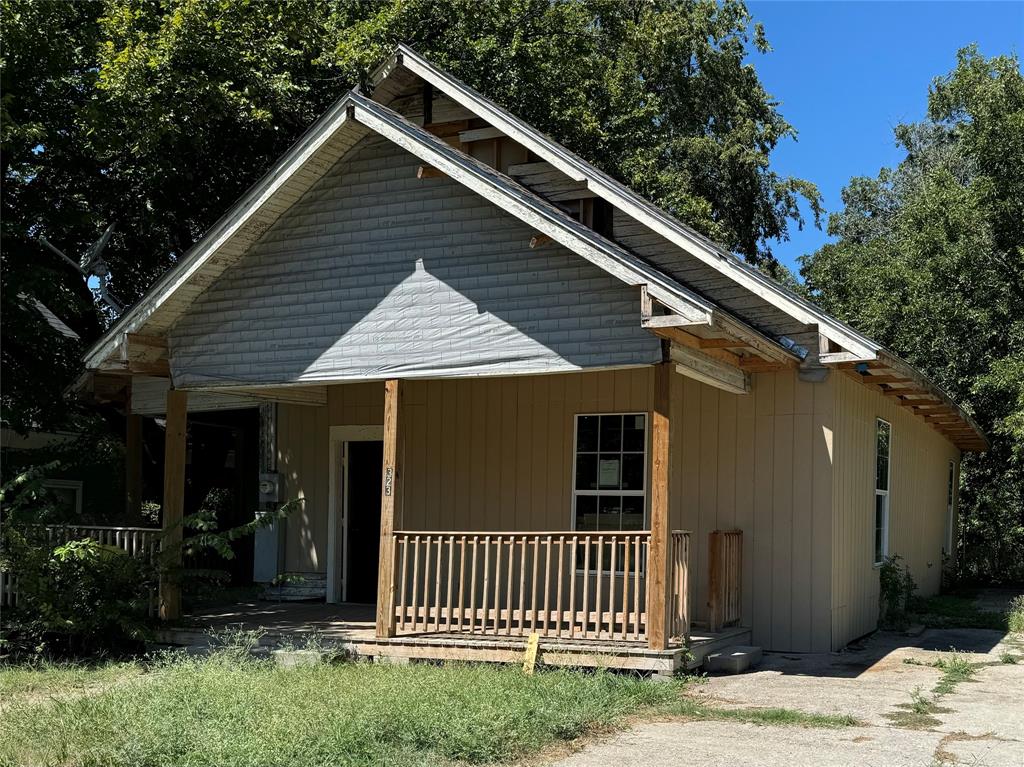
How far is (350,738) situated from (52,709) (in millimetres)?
2736

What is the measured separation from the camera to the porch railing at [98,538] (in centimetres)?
1191

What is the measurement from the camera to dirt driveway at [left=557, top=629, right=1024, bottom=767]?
7.04 m

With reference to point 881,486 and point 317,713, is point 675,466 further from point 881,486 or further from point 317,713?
point 317,713

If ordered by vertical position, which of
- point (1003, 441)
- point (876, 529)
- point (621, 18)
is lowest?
point (876, 529)

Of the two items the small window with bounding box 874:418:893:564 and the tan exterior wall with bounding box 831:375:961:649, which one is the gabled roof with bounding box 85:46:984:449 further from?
the small window with bounding box 874:418:893:564

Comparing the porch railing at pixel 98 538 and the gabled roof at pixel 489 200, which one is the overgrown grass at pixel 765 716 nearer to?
the gabled roof at pixel 489 200

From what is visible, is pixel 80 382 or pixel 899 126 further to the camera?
pixel 899 126

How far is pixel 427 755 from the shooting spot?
6.71 metres

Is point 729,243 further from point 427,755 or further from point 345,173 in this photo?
point 427,755

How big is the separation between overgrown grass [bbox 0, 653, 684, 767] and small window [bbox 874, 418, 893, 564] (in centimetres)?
582

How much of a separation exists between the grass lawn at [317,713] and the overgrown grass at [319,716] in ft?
0.04

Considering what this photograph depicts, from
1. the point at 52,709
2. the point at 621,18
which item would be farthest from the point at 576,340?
the point at 621,18

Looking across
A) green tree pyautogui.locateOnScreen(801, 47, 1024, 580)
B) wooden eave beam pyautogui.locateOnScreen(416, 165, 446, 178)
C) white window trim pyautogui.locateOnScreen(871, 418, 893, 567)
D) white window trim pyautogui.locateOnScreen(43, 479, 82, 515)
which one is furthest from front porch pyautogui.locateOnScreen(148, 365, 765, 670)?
green tree pyautogui.locateOnScreen(801, 47, 1024, 580)

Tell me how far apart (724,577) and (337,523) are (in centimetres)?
559
